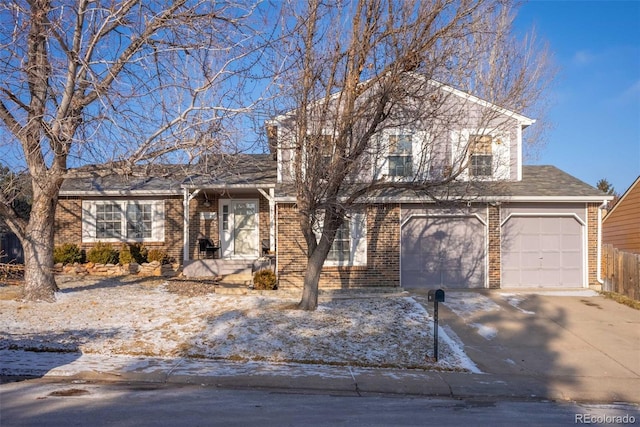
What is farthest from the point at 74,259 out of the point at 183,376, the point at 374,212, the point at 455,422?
the point at 455,422

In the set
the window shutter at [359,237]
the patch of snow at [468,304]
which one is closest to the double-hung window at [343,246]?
the window shutter at [359,237]

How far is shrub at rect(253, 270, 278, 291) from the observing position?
47.7 ft

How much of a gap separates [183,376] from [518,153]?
1256cm

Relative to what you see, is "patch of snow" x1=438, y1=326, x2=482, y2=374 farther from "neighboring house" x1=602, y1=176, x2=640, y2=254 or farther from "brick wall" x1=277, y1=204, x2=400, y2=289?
"neighboring house" x1=602, y1=176, x2=640, y2=254

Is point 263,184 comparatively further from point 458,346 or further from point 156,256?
point 458,346

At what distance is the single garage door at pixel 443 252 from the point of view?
51.0 feet

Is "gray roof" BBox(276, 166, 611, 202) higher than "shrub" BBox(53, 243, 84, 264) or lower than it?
higher

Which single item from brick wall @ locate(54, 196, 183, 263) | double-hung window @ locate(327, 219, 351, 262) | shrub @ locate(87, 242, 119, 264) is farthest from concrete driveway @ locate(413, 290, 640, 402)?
shrub @ locate(87, 242, 119, 264)

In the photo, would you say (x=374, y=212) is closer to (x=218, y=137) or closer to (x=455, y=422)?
(x=218, y=137)

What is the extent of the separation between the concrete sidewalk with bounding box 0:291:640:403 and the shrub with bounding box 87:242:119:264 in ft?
30.1

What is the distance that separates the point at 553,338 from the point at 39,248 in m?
10.8

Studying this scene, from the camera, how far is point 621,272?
15016mm

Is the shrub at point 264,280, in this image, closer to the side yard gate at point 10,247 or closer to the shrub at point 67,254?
the shrub at point 67,254

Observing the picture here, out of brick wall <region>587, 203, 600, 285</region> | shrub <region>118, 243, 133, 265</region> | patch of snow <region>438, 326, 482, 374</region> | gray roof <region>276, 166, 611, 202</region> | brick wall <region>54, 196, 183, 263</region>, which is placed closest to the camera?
patch of snow <region>438, 326, 482, 374</region>
